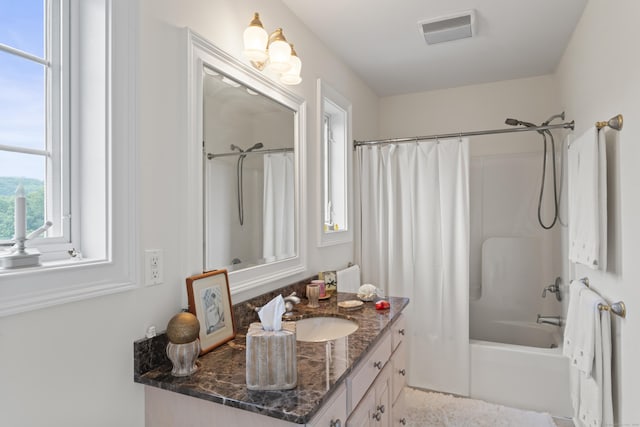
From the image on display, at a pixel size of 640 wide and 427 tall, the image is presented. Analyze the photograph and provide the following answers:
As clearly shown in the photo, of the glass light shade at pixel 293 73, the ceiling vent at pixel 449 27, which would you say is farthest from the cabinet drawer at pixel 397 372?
the ceiling vent at pixel 449 27

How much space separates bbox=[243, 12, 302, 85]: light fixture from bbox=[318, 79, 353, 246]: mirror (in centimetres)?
71

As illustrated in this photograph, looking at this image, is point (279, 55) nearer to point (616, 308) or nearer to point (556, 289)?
point (616, 308)

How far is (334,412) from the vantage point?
1137 millimetres

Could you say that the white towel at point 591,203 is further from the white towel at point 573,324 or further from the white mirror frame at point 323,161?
the white mirror frame at point 323,161

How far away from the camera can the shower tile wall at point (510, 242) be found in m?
3.12

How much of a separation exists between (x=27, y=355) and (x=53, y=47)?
2.74 ft

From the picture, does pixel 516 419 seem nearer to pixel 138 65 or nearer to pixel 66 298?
pixel 66 298

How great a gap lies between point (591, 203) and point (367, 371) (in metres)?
1.29

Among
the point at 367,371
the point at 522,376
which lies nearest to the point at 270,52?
the point at 367,371

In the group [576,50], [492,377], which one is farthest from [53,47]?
[492,377]

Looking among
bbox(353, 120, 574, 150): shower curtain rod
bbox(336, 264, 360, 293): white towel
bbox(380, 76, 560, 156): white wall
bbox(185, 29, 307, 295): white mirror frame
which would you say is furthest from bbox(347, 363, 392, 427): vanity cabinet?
bbox(380, 76, 560, 156): white wall

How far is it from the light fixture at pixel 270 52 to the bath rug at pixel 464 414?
2.18 meters

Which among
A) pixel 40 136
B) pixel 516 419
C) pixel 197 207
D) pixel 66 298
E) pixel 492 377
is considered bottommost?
pixel 516 419

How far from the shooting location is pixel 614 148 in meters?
1.69
